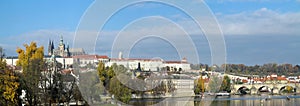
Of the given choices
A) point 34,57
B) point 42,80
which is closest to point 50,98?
point 42,80

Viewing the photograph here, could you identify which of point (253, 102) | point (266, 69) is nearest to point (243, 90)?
point (253, 102)

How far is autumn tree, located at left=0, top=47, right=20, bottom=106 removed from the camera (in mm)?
18594

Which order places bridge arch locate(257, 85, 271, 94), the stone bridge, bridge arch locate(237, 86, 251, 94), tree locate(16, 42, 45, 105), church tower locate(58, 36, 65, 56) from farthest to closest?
church tower locate(58, 36, 65, 56) → bridge arch locate(257, 85, 271, 94) → bridge arch locate(237, 86, 251, 94) → the stone bridge → tree locate(16, 42, 45, 105)

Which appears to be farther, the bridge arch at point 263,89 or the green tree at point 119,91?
the bridge arch at point 263,89

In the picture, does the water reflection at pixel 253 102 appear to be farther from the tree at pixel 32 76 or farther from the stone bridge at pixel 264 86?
the stone bridge at pixel 264 86

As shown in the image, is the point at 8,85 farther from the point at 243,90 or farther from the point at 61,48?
the point at 61,48

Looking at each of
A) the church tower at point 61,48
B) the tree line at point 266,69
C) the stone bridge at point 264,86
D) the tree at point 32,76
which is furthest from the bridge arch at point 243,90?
the tree at point 32,76

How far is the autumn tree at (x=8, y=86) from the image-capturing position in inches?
732

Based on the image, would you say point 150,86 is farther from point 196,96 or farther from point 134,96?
point 196,96

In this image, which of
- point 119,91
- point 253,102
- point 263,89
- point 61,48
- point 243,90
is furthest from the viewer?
point 61,48

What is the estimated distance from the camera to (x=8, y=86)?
62.0 ft

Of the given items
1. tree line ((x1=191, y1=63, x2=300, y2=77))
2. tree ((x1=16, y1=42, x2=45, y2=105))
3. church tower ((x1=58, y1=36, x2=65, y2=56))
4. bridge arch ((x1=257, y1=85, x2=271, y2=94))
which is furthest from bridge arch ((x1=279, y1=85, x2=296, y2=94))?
tree ((x1=16, y1=42, x2=45, y2=105))

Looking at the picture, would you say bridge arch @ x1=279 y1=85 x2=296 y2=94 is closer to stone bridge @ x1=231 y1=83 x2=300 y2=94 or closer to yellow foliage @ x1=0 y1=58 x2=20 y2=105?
stone bridge @ x1=231 y1=83 x2=300 y2=94

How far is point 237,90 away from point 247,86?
58.1 inches
